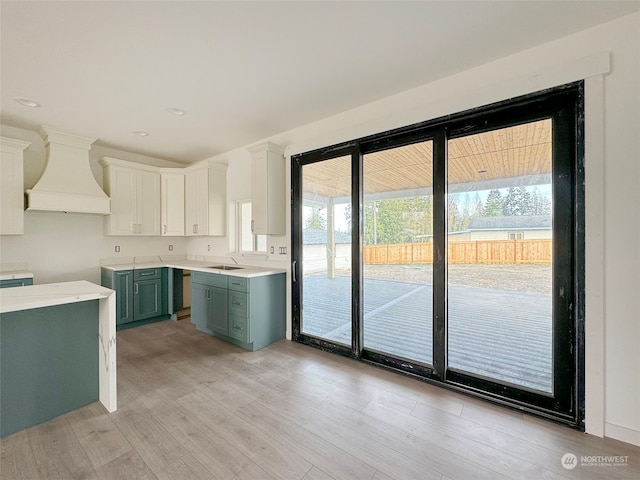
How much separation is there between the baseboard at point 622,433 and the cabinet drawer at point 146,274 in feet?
16.5

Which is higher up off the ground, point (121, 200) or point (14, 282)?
point (121, 200)

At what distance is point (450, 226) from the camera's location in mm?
2336

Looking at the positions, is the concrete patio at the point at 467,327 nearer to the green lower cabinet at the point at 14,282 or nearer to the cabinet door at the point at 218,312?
the cabinet door at the point at 218,312

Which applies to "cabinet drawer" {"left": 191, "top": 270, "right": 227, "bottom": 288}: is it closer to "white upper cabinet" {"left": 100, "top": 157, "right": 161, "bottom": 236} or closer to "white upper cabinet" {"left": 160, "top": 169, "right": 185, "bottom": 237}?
"white upper cabinet" {"left": 160, "top": 169, "right": 185, "bottom": 237}

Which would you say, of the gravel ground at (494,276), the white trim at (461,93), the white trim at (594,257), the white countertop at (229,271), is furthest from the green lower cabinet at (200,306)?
the white trim at (594,257)

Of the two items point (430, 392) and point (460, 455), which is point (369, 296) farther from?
point (460, 455)

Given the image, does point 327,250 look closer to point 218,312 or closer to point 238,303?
point 238,303

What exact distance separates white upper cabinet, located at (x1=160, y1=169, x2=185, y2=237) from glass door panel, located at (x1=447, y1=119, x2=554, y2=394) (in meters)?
4.11

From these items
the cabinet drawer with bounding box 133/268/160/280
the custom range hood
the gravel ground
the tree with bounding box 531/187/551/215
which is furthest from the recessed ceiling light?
the tree with bounding box 531/187/551/215

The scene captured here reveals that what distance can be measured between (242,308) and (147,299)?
1919 millimetres

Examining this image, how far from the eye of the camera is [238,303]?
3.16 m

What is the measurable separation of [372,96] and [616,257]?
225 centimetres

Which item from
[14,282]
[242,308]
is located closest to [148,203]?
[14,282]

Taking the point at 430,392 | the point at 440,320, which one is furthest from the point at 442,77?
the point at 430,392
